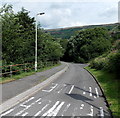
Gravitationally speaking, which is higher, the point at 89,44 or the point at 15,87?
the point at 89,44

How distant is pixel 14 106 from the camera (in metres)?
6.46

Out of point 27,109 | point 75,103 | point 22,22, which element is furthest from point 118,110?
point 22,22

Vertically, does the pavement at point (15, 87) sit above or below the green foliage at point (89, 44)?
below

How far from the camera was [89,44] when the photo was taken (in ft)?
219

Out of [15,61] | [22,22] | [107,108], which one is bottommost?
[107,108]

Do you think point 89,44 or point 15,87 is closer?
point 15,87

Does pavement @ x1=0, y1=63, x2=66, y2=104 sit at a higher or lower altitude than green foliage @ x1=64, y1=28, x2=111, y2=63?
lower

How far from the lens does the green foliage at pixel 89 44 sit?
62500 mm

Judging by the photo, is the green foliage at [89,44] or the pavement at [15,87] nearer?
the pavement at [15,87]

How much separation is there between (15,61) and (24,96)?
945 centimetres

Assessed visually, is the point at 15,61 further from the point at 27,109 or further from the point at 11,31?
the point at 27,109

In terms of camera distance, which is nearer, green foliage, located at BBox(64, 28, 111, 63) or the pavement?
the pavement

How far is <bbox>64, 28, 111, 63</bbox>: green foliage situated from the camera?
62500 millimetres

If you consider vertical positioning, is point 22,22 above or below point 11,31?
above
